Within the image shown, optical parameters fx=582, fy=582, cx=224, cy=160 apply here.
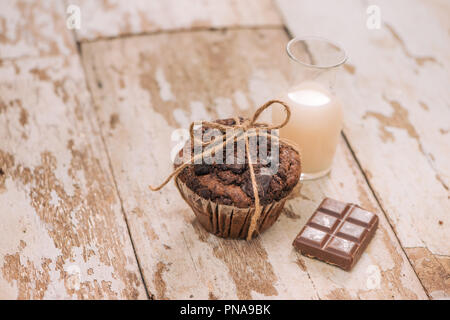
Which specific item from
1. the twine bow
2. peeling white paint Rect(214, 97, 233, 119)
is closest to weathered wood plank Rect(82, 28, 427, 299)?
peeling white paint Rect(214, 97, 233, 119)

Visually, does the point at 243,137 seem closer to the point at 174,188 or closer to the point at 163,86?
the point at 174,188

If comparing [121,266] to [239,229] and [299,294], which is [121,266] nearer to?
[239,229]

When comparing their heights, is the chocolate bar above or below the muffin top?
below

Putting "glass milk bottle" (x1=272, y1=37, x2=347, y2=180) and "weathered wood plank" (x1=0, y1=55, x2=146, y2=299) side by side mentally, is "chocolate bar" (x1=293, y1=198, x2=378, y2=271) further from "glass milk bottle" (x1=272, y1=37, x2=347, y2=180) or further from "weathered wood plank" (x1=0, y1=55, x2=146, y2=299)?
"weathered wood plank" (x1=0, y1=55, x2=146, y2=299)

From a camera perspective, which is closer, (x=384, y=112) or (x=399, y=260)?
(x=399, y=260)

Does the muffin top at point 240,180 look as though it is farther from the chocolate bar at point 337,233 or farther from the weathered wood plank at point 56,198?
the weathered wood plank at point 56,198

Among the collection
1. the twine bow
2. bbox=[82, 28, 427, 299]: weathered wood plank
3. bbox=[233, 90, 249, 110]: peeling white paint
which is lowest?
bbox=[82, 28, 427, 299]: weathered wood plank
